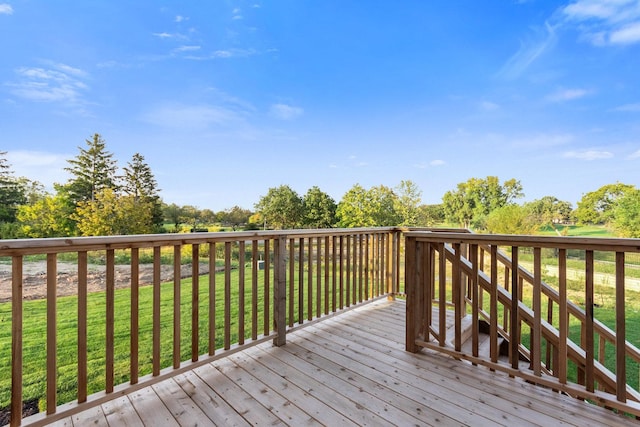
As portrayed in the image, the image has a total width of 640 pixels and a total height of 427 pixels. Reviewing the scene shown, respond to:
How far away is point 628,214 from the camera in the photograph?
13.4 m

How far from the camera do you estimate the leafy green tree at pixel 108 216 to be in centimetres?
1772

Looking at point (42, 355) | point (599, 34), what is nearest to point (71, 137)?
point (42, 355)

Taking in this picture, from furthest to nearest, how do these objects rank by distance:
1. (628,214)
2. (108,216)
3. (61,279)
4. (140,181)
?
(140,181) → (108,216) → (628,214) → (61,279)

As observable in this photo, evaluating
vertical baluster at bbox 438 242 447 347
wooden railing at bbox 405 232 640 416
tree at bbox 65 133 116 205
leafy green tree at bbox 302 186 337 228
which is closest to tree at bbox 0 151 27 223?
tree at bbox 65 133 116 205

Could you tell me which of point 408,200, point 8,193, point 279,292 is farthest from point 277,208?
point 279,292

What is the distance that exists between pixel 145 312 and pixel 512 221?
62.5ft

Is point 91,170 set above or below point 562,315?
above

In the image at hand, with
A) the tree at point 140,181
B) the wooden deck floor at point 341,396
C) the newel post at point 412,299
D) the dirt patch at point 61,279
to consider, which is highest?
the tree at point 140,181

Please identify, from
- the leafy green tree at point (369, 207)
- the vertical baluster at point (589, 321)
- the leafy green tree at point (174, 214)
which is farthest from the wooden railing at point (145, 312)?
the leafy green tree at point (174, 214)

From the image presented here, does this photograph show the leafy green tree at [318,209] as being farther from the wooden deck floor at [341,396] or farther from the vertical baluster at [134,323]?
the vertical baluster at [134,323]

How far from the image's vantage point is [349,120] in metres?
15.8

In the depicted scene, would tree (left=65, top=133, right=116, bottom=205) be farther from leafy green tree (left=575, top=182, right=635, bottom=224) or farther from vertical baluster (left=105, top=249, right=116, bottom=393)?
leafy green tree (left=575, top=182, right=635, bottom=224)

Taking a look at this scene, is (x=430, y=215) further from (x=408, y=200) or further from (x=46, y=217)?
(x=46, y=217)

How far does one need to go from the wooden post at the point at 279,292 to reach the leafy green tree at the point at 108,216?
19.8 m
